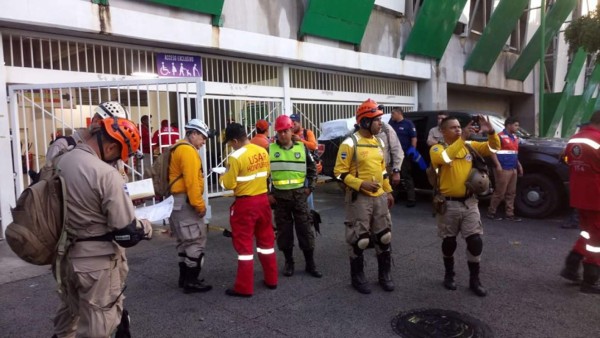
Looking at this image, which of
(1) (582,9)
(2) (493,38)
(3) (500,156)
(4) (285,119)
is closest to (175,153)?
(4) (285,119)

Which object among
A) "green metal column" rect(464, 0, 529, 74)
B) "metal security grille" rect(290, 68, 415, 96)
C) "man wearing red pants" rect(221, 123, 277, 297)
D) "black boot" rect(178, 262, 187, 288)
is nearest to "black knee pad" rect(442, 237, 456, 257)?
"man wearing red pants" rect(221, 123, 277, 297)

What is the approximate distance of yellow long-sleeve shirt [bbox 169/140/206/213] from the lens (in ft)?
14.9

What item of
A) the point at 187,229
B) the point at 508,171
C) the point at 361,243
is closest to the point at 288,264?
the point at 361,243

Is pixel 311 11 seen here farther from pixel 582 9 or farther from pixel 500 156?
pixel 582 9

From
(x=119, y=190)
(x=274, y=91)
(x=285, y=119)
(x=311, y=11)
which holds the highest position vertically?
(x=311, y=11)

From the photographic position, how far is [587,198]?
4.43m

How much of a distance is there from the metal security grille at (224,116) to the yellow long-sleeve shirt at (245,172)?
5.18 m

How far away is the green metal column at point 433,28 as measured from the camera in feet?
46.2

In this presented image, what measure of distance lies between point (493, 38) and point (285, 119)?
14276 mm

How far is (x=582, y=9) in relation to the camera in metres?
22.5

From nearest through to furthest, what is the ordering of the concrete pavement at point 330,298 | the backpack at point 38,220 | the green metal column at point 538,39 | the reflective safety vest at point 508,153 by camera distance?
the backpack at point 38,220 → the concrete pavement at point 330,298 → the reflective safety vest at point 508,153 → the green metal column at point 538,39

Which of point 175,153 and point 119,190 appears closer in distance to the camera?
point 119,190

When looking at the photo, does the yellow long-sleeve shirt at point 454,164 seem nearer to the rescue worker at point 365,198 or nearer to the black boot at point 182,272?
the rescue worker at point 365,198

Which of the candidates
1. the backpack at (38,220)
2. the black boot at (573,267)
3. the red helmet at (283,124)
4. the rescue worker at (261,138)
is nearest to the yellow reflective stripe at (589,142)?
the black boot at (573,267)
